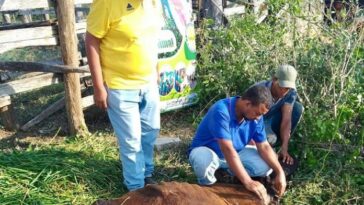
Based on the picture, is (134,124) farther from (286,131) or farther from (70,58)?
(70,58)

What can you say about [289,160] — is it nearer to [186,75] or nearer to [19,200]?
[186,75]

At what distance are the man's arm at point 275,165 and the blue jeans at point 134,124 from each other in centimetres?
92

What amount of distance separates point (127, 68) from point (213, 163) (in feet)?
3.36

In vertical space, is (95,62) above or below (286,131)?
above

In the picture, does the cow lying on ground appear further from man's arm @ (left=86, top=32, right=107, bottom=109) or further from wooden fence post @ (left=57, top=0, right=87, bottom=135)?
wooden fence post @ (left=57, top=0, right=87, bottom=135)

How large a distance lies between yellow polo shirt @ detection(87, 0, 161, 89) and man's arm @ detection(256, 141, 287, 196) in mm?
1095

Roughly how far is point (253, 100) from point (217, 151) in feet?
2.28

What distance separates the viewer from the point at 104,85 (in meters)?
3.55

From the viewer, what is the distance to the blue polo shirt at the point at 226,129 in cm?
346

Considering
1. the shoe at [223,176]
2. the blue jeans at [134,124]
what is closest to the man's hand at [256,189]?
the shoe at [223,176]

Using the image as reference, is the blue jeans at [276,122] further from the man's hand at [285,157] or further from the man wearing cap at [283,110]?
the man's hand at [285,157]

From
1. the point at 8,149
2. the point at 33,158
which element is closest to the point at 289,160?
the point at 33,158

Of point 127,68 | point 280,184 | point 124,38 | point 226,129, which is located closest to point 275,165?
point 280,184

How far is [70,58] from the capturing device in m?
4.79
